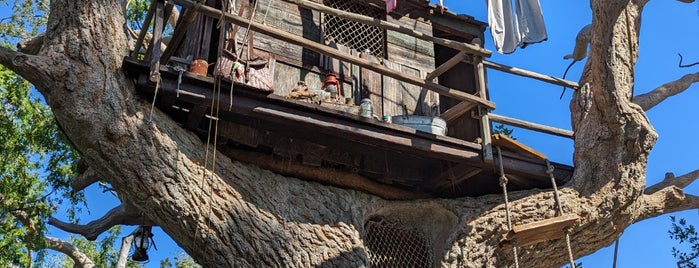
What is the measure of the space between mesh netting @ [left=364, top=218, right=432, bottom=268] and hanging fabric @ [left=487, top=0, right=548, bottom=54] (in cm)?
250

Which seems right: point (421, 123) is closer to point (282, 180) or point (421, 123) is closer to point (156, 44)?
point (282, 180)

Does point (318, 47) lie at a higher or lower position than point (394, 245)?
higher

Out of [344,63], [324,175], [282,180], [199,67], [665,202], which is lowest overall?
[282,180]

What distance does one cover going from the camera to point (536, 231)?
7281mm

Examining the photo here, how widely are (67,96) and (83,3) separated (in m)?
0.87

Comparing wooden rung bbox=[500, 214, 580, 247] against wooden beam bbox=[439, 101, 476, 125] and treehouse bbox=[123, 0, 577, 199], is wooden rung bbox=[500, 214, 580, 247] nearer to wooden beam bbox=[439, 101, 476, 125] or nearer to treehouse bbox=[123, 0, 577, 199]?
treehouse bbox=[123, 0, 577, 199]

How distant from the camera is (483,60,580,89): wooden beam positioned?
8.31 meters

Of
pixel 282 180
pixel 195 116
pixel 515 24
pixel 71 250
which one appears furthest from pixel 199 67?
pixel 71 250

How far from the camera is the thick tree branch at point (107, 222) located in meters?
9.74

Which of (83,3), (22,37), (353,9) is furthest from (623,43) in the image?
(22,37)

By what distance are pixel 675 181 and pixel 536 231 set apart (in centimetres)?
279

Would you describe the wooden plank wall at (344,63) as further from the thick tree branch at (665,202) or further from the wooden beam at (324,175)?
the thick tree branch at (665,202)

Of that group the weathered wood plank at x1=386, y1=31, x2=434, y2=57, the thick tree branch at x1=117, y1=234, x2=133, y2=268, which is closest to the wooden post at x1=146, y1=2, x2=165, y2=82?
the weathered wood plank at x1=386, y1=31, x2=434, y2=57

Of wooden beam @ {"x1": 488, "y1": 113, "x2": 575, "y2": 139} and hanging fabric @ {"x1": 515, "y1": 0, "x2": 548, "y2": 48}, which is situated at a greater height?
hanging fabric @ {"x1": 515, "y1": 0, "x2": 548, "y2": 48}
